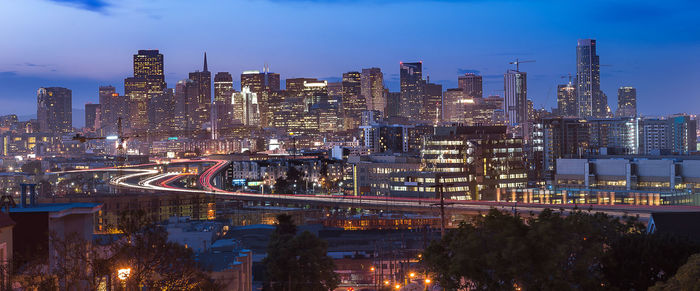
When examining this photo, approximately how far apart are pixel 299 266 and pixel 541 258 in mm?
15743

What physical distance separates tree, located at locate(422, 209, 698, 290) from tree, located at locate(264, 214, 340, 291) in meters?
11.0

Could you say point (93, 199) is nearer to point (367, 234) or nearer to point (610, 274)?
point (367, 234)

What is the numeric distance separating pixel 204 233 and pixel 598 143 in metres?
164

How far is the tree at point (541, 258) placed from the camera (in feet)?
64.2

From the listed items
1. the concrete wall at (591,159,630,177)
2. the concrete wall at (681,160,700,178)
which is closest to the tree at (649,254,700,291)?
the concrete wall at (681,160,700,178)

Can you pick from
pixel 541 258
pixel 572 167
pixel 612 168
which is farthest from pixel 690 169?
pixel 541 258

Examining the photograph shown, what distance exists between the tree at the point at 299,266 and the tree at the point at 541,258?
1101 centimetres

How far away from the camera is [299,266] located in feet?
111

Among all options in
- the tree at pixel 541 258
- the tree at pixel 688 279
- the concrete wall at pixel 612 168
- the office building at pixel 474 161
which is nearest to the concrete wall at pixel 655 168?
the concrete wall at pixel 612 168

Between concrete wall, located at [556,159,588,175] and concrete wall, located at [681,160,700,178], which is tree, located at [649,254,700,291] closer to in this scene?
concrete wall, located at [681,160,700,178]

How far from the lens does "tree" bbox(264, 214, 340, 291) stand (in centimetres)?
3344

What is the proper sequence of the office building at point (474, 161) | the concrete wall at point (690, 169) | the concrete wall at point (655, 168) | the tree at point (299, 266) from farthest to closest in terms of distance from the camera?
the office building at point (474, 161)
the concrete wall at point (655, 168)
the concrete wall at point (690, 169)
the tree at point (299, 266)

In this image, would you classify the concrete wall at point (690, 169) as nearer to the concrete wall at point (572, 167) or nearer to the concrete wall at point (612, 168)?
the concrete wall at point (612, 168)

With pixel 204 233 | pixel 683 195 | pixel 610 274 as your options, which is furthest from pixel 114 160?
pixel 610 274
